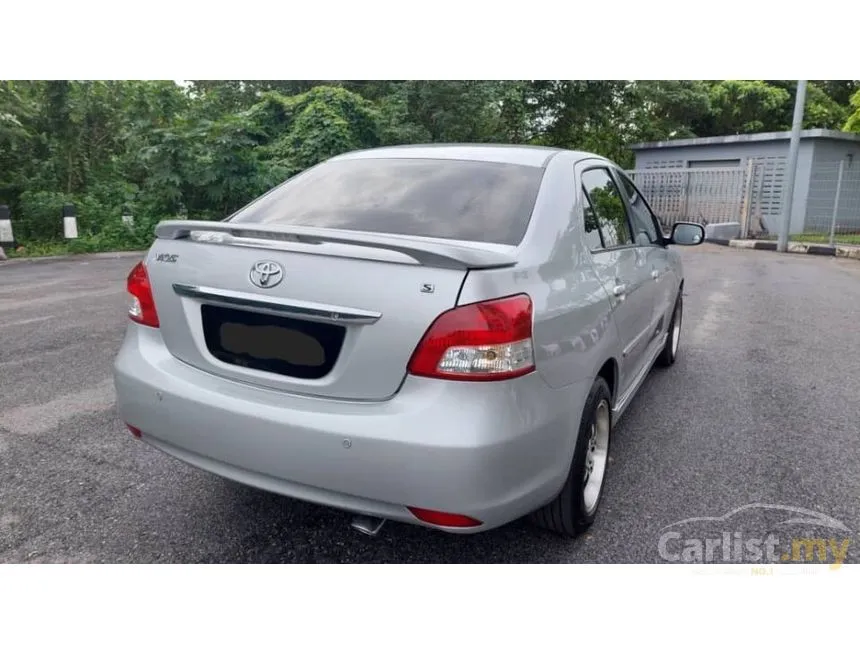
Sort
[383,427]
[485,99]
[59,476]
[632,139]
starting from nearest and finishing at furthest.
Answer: [383,427] → [59,476] → [485,99] → [632,139]

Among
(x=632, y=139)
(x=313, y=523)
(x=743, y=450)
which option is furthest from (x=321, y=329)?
(x=632, y=139)

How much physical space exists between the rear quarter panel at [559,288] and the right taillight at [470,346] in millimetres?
51

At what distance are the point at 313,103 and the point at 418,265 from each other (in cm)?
1495

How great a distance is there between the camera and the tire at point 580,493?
2369 millimetres

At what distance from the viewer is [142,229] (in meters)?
13.4

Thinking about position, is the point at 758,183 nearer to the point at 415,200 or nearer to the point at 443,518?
the point at 415,200

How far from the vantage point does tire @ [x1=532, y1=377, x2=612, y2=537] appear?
2369mm

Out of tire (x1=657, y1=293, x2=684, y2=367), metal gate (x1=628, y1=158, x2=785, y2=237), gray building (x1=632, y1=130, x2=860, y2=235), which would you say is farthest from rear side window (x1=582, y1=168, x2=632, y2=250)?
gray building (x1=632, y1=130, x2=860, y2=235)

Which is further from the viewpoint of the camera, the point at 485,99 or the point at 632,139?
the point at 632,139

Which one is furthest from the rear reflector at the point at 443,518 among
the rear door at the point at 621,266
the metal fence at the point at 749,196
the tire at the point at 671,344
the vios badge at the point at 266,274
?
the metal fence at the point at 749,196

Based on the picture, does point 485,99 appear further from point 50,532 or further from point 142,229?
point 50,532

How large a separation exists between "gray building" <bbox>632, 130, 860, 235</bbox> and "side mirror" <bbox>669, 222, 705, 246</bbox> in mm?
14326

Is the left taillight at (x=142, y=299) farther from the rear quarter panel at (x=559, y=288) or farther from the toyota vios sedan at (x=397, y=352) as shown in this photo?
the rear quarter panel at (x=559, y=288)

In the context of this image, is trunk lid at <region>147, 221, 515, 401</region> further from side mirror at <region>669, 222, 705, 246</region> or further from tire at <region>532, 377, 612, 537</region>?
side mirror at <region>669, 222, 705, 246</region>
